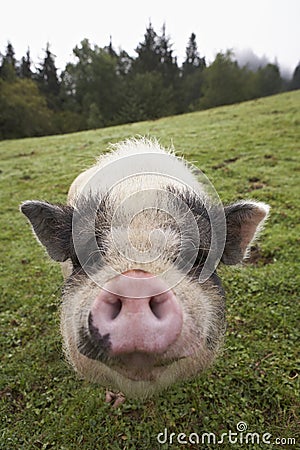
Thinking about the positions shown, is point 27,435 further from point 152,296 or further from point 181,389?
point 152,296

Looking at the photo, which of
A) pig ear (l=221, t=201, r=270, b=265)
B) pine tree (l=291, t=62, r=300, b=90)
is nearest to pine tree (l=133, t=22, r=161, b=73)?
pine tree (l=291, t=62, r=300, b=90)

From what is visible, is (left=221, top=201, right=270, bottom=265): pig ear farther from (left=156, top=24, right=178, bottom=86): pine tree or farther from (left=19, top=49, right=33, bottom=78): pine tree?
(left=19, top=49, right=33, bottom=78): pine tree

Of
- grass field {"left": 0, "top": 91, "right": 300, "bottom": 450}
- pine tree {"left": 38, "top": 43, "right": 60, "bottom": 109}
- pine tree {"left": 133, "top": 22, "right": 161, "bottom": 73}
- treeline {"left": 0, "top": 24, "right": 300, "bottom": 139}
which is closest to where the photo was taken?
grass field {"left": 0, "top": 91, "right": 300, "bottom": 450}

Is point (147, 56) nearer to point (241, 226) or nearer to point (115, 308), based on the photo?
point (241, 226)

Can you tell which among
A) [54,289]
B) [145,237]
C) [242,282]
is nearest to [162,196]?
[145,237]

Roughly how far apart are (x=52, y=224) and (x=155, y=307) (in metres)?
1.19

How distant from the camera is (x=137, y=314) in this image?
1.44m

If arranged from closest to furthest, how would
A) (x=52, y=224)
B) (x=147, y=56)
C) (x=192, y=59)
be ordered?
(x=52, y=224) < (x=147, y=56) < (x=192, y=59)

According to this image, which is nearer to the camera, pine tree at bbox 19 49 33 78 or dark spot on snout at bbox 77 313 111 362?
dark spot on snout at bbox 77 313 111 362

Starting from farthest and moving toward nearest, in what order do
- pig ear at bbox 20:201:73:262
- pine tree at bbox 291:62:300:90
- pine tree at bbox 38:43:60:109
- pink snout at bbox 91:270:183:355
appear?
pine tree at bbox 291:62:300:90
pine tree at bbox 38:43:60:109
pig ear at bbox 20:201:73:262
pink snout at bbox 91:270:183:355

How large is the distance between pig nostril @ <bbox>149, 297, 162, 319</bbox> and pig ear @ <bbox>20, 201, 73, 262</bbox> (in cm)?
94

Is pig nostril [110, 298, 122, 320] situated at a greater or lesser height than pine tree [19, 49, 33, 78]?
lesser

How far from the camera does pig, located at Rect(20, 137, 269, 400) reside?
1.50m

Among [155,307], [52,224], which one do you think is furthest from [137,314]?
[52,224]
